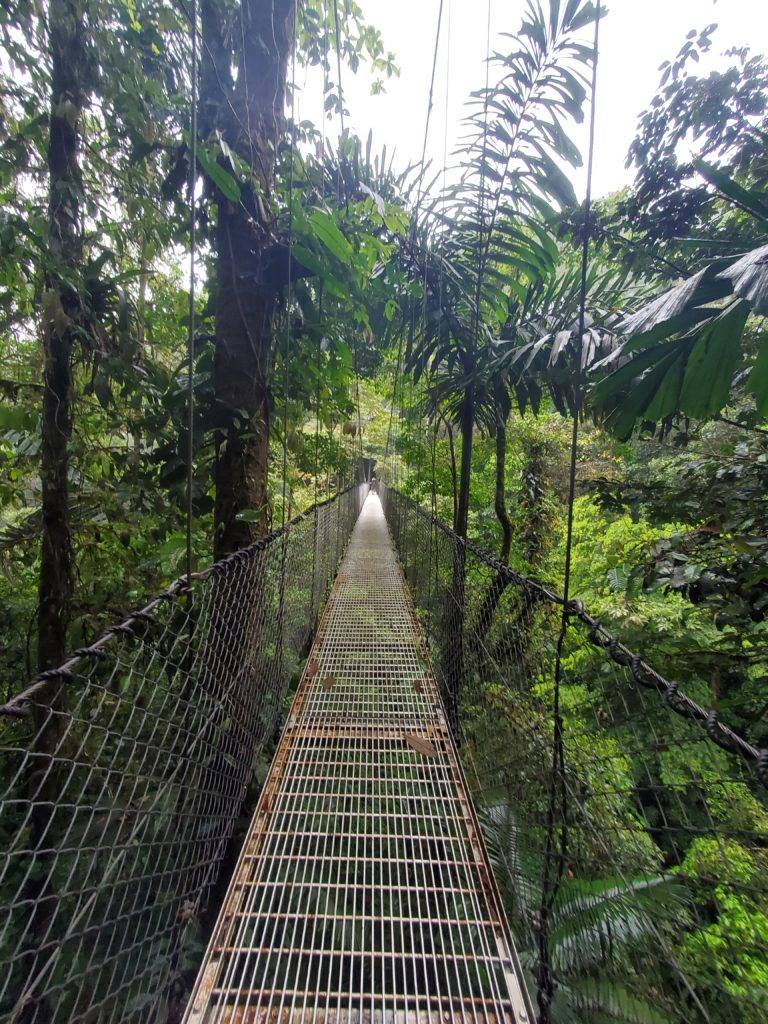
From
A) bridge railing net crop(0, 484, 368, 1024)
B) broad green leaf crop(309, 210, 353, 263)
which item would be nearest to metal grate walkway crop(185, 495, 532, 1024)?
bridge railing net crop(0, 484, 368, 1024)

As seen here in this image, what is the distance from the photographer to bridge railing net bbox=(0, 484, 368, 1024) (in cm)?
71

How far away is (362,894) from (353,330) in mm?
2260

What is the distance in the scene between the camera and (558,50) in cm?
180

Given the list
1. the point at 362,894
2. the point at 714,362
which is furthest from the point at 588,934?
the point at 714,362

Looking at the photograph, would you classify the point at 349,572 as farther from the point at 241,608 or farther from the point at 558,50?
the point at 558,50

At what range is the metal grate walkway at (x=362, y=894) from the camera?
2.92ft

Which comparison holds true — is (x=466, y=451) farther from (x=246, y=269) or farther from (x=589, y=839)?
(x=589, y=839)

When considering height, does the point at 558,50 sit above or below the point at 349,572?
above

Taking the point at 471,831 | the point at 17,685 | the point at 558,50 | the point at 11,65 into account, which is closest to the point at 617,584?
the point at 471,831

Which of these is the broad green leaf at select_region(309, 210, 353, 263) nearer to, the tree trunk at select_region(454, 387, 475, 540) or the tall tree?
the tall tree

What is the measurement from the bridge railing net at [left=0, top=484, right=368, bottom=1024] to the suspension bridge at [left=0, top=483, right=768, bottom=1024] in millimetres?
11

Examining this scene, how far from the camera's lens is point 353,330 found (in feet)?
7.86

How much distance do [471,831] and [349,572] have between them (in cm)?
316

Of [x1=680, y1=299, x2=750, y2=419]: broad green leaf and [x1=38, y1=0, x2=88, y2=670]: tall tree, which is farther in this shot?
[x1=38, y1=0, x2=88, y2=670]: tall tree
